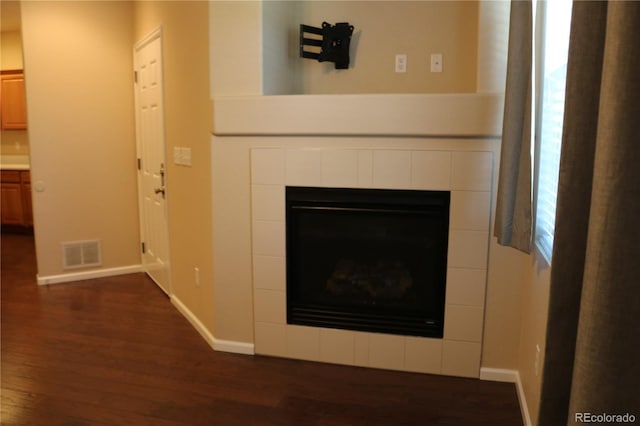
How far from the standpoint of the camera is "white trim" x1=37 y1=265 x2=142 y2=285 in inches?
175

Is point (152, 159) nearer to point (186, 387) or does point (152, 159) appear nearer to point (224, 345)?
point (224, 345)

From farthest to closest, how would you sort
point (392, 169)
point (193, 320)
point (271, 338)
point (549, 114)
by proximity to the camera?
point (193, 320) → point (271, 338) → point (392, 169) → point (549, 114)

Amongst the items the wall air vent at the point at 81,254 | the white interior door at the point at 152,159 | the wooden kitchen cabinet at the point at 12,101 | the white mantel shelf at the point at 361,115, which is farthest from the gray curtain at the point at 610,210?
the wooden kitchen cabinet at the point at 12,101

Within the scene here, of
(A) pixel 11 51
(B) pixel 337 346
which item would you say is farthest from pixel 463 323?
(A) pixel 11 51

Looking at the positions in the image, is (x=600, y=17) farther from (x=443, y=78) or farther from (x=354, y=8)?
(x=354, y=8)

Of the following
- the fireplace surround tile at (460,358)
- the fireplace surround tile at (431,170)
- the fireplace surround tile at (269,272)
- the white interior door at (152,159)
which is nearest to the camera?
the fireplace surround tile at (431,170)

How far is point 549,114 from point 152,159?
127 inches

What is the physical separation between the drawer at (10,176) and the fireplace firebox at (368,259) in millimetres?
5043

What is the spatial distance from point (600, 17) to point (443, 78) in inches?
86.2

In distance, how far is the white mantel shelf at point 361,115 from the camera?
2518 millimetres

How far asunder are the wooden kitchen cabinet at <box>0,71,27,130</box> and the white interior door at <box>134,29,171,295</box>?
3000 millimetres

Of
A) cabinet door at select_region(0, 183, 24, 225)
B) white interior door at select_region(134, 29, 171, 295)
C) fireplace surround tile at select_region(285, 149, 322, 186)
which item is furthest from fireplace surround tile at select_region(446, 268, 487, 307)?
cabinet door at select_region(0, 183, 24, 225)

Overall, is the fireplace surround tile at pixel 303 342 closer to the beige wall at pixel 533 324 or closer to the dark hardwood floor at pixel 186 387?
the dark hardwood floor at pixel 186 387

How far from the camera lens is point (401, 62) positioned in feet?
10.3
